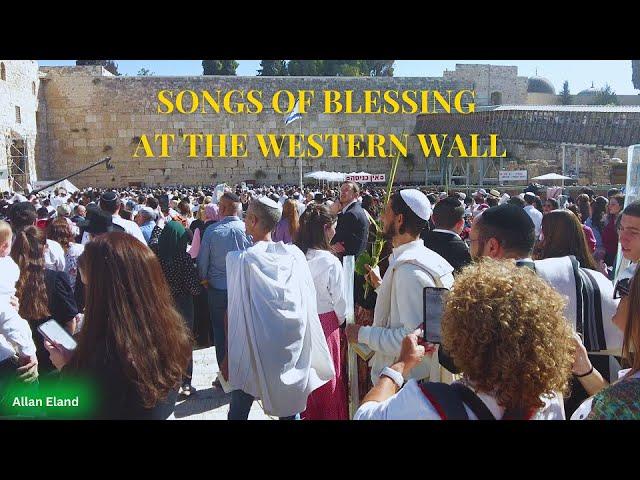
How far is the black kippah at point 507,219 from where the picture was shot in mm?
2234

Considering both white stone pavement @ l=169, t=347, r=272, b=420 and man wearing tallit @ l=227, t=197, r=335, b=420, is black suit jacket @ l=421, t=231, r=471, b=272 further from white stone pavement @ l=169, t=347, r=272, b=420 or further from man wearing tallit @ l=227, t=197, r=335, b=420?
white stone pavement @ l=169, t=347, r=272, b=420

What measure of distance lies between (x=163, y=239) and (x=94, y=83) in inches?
882

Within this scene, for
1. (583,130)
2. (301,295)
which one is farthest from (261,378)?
(583,130)

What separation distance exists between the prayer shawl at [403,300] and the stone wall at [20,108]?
18560mm

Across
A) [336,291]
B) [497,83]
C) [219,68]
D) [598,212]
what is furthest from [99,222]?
[219,68]

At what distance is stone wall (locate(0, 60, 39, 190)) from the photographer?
19391mm

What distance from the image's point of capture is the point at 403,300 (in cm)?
224

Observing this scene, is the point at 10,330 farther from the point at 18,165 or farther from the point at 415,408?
the point at 18,165

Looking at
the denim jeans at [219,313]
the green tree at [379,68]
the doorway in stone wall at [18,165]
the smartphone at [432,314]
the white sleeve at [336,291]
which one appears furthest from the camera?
A: the green tree at [379,68]

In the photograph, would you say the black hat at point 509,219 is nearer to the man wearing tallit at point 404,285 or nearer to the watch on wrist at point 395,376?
the man wearing tallit at point 404,285

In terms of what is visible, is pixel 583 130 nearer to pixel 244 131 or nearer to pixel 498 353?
pixel 244 131

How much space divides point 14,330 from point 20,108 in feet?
71.2

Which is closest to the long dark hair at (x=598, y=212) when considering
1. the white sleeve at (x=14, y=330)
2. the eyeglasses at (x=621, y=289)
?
the eyeglasses at (x=621, y=289)

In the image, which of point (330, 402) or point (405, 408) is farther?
point (330, 402)
